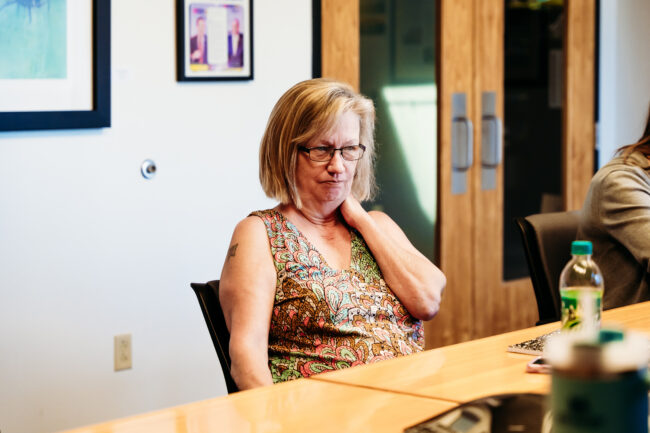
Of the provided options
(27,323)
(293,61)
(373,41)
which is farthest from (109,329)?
(373,41)

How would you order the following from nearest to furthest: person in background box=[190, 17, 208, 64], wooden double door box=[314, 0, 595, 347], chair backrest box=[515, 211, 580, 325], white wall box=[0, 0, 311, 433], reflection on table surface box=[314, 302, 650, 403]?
reflection on table surface box=[314, 302, 650, 403] → chair backrest box=[515, 211, 580, 325] → white wall box=[0, 0, 311, 433] → person in background box=[190, 17, 208, 64] → wooden double door box=[314, 0, 595, 347]

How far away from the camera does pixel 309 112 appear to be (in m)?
2.04

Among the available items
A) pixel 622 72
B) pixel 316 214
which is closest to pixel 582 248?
pixel 316 214

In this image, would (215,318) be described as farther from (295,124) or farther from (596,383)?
(596,383)

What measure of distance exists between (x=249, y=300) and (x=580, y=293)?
643mm

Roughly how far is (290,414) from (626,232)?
4.58 feet

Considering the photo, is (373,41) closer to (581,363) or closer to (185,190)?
(185,190)

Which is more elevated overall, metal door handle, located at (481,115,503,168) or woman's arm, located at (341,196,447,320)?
metal door handle, located at (481,115,503,168)

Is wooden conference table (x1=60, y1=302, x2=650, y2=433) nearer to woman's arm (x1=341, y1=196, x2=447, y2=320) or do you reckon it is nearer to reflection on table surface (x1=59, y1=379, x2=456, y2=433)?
reflection on table surface (x1=59, y1=379, x2=456, y2=433)

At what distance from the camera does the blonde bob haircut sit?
2045mm

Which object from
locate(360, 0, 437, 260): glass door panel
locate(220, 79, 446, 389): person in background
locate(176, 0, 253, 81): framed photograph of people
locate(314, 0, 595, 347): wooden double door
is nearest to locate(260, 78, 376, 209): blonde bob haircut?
locate(220, 79, 446, 389): person in background

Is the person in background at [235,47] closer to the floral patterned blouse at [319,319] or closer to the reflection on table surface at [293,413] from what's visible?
the floral patterned blouse at [319,319]

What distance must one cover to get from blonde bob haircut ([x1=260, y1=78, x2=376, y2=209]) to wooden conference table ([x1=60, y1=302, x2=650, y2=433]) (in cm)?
57

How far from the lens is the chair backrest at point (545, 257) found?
2340mm
